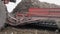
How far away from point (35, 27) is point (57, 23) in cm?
104

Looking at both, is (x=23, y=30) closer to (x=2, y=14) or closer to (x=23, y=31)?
(x=23, y=31)

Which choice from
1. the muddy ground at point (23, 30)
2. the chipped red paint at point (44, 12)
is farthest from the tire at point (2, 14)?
the chipped red paint at point (44, 12)

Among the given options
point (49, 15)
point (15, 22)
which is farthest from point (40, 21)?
point (15, 22)

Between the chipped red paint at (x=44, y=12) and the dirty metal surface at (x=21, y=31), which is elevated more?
the chipped red paint at (x=44, y=12)

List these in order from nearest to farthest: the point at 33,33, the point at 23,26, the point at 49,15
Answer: the point at 33,33, the point at 49,15, the point at 23,26

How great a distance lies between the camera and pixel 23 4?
927 centimetres

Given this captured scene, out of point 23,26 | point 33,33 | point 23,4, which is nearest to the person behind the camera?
point 33,33

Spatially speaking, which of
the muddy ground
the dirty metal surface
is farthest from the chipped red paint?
the dirty metal surface

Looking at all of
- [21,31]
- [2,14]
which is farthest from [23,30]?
[2,14]

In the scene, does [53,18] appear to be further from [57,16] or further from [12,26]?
[12,26]

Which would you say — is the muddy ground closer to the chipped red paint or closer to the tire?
the tire

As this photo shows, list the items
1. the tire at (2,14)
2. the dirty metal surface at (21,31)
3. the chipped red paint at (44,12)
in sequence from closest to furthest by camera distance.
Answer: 1. the dirty metal surface at (21,31)
2. the tire at (2,14)
3. the chipped red paint at (44,12)

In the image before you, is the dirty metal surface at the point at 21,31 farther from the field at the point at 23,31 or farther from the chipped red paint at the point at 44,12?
→ the chipped red paint at the point at 44,12

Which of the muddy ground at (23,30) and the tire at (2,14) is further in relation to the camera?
the tire at (2,14)
